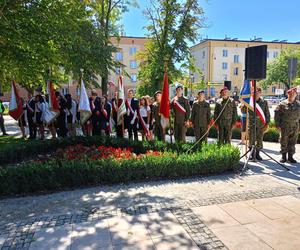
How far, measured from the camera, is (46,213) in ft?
15.3

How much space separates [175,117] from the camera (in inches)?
359

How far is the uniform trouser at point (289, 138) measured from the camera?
753 centimetres

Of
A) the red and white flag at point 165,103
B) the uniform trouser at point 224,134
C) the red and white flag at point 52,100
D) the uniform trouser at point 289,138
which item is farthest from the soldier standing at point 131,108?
the uniform trouser at point 289,138

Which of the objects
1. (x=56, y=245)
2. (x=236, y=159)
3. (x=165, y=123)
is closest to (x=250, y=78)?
(x=236, y=159)

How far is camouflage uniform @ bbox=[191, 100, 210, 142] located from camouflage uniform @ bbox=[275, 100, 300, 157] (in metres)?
2.03

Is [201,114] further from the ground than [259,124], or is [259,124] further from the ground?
[201,114]

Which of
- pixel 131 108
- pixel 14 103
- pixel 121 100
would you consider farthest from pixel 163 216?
pixel 14 103

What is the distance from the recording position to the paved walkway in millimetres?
3631

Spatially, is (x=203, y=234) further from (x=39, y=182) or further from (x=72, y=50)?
(x=72, y=50)

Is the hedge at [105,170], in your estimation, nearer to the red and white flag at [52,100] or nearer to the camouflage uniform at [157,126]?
the camouflage uniform at [157,126]

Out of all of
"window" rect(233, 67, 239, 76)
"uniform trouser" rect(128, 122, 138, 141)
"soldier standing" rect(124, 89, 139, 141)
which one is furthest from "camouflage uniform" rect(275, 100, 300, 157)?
"window" rect(233, 67, 239, 76)

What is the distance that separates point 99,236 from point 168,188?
222 centimetres

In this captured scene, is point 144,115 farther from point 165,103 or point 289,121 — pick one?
point 289,121

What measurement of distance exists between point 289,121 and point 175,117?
335cm
